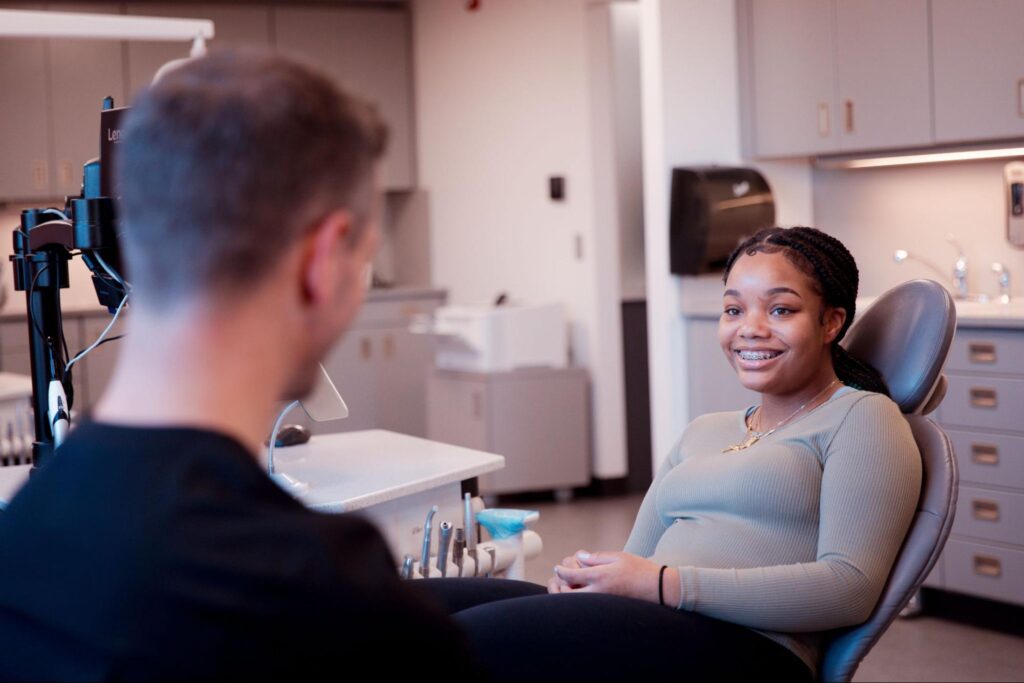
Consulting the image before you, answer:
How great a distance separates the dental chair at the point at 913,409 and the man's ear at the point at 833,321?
0.30 feet

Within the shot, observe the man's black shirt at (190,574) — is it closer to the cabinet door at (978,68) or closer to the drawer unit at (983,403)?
the drawer unit at (983,403)

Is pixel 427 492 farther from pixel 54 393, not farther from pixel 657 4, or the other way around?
Result: pixel 657 4

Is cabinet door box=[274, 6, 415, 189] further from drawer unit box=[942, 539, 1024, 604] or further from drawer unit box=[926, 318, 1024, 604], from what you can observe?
drawer unit box=[942, 539, 1024, 604]

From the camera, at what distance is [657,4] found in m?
4.66

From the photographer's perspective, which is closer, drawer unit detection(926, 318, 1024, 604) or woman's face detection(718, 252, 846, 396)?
woman's face detection(718, 252, 846, 396)

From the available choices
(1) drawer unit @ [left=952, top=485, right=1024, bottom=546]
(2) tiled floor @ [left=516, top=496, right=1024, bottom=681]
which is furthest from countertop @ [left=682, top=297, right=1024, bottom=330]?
(2) tiled floor @ [left=516, top=496, right=1024, bottom=681]

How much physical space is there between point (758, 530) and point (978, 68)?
8.46 ft

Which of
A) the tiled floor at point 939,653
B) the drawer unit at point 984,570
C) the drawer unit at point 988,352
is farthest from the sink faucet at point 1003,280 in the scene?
the tiled floor at point 939,653

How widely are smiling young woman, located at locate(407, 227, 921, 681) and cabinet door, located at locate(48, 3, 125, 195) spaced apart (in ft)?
16.7

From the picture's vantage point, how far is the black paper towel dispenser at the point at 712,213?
457cm

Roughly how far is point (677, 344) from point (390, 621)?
12.7ft

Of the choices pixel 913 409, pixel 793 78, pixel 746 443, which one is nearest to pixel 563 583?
pixel 746 443

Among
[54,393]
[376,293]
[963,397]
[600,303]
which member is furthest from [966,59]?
[376,293]

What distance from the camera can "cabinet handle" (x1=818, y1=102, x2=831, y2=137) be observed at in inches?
177
